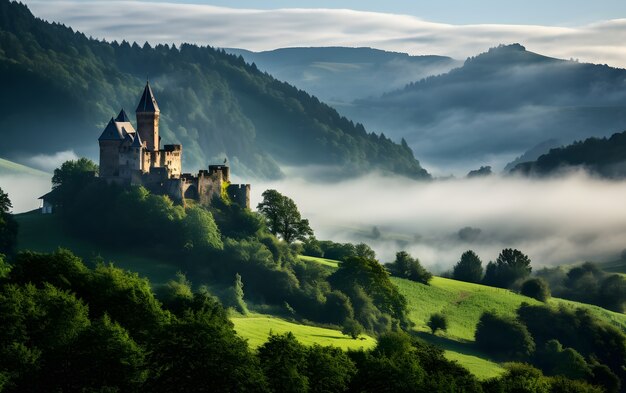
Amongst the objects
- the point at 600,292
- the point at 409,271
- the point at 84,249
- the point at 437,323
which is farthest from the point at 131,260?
the point at 600,292

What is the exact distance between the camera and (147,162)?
142 meters

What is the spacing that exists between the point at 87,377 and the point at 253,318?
5183 centimetres

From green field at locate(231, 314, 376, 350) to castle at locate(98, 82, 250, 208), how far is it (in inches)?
825

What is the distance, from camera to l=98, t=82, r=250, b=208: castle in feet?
461

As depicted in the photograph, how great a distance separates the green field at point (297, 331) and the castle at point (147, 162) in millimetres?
20951

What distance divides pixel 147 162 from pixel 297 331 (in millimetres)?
31127

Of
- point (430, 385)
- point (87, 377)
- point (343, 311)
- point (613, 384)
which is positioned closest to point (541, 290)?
point (613, 384)

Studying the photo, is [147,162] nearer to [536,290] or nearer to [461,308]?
[461,308]

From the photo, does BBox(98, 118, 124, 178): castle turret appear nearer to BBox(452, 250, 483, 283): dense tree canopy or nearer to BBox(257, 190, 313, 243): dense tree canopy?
BBox(257, 190, 313, 243): dense tree canopy

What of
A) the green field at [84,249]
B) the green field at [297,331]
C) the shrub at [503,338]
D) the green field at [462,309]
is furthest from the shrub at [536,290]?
the green field at [84,249]

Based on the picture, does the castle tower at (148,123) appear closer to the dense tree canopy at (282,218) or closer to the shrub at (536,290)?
the dense tree canopy at (282,218)

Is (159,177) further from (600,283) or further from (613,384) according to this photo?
(600,283)

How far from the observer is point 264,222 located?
150250mm

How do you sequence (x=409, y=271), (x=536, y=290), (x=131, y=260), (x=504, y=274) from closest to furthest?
(x=131, y=260) → (x=409, y=271) → (x=536, y=290) → (x=504, y=274)
